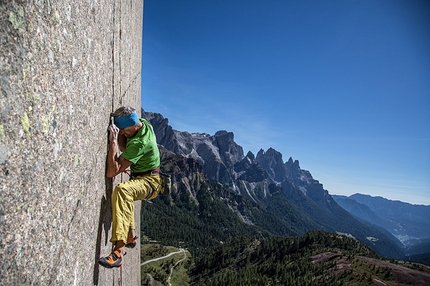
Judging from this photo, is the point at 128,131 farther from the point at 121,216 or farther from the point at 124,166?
the point at 121,216

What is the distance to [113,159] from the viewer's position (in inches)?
168

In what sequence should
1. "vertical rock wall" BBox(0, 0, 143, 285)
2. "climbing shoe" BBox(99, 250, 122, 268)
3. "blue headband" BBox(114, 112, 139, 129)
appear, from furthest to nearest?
"blue headband" BBox(114, 112, 139, 129) → "climbing shoe" BBox(99, 250, 122, 268) → "vertical rock wall" BBox(0, 0, 143, 285)

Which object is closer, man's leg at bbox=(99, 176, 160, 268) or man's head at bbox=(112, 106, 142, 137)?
man's leg at bbox=(99, 176, 160, 268)

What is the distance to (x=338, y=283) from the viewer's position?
216 ft

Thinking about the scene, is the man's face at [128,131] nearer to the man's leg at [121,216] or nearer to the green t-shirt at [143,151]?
the green t-shirt at [143,151]

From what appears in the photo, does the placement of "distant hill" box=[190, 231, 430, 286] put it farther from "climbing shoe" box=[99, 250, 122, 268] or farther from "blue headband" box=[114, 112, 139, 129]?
"blue headband" box=[114, 112, 139, 129]

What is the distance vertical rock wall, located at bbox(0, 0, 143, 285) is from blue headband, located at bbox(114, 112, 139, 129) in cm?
63

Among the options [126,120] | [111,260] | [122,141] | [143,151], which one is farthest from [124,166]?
[111,260]

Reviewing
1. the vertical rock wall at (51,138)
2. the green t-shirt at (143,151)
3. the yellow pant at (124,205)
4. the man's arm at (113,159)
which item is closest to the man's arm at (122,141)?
the green t-shirt at (143,151)

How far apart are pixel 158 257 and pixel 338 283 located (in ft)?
248

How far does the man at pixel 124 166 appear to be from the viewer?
428 cm

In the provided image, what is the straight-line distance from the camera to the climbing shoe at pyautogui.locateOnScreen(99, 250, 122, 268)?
3.88 meters

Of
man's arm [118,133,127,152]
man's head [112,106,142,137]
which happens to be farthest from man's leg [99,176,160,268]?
man's head [112,106,142,137]

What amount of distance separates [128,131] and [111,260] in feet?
7.22
